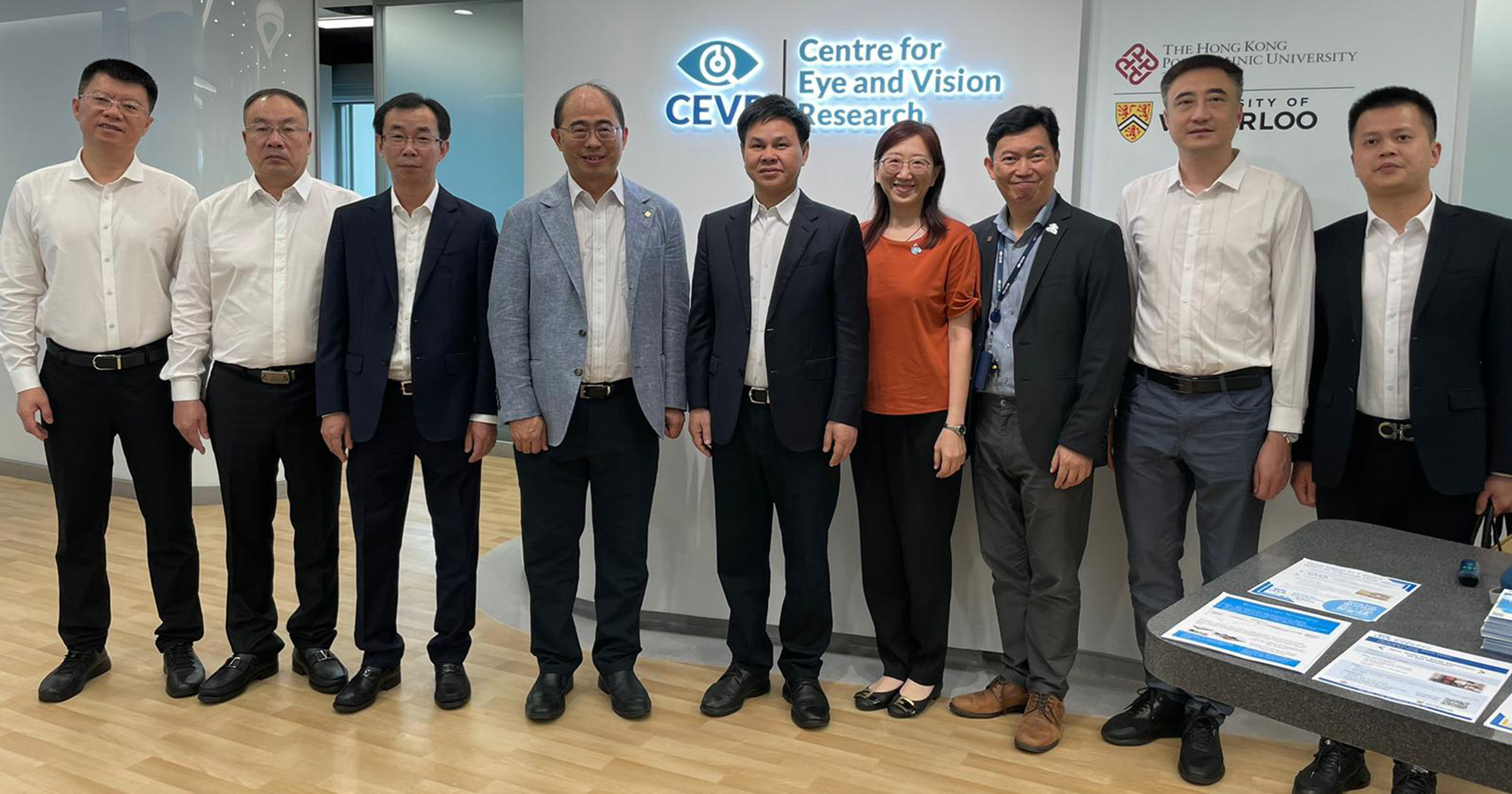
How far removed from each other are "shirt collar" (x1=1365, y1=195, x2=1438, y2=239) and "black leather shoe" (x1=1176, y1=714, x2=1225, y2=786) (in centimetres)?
142

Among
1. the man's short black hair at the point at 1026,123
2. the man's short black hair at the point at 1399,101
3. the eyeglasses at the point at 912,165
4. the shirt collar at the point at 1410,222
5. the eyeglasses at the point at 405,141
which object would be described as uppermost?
the man's short black hair at the point at 1399,101

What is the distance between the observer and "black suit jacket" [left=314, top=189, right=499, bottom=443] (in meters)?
3.18

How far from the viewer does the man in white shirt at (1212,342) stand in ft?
9.72

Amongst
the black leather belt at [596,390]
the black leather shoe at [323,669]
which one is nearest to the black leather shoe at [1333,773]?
the black leather belt at [596,390]

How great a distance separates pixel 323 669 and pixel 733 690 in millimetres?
1306

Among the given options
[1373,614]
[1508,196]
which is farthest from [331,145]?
[1373,614]

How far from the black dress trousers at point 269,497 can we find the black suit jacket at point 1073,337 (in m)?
2.15

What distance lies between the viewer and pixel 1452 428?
2.81 meters

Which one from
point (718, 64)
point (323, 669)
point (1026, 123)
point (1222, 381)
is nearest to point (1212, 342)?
point (1222, 381)

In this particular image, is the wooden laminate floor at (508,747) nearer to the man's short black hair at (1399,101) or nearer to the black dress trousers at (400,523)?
the black dress trousers at (400,523)

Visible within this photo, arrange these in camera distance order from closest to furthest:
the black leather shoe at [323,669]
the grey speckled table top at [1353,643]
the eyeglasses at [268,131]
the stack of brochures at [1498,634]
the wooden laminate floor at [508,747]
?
the grey speckled table top at [1353,643] → the stack of brochures at [1498,634] → the wooden laminate floor at [508,747] → the eyeglasses at [268,131] → the black leather shoe at [323,669]

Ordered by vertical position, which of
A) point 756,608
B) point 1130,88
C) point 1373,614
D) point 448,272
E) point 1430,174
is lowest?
point 756,608

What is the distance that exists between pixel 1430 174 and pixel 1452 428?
0.93 m

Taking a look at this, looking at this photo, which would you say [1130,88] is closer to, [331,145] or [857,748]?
[857,748]
